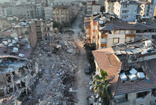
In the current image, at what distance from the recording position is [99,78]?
16156 mm

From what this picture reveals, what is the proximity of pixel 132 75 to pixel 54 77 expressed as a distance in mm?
13866

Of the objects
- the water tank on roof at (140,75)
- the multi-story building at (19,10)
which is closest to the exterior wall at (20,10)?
the multi-story building at (19,10)

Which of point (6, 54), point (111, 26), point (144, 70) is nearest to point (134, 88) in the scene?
point (144, 70)

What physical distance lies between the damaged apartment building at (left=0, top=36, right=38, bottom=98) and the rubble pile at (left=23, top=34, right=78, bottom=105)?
1.43 meters

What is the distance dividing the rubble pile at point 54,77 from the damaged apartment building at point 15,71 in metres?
1.43

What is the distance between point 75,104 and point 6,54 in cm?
1217

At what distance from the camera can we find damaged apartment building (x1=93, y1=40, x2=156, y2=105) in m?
15.3

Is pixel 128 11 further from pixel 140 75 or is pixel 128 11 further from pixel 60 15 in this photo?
pixel 140 75

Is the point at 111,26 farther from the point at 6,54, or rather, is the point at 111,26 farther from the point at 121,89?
the point at 6,54

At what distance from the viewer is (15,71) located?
21875mm

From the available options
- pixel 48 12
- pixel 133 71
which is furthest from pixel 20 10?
pixel 133 71

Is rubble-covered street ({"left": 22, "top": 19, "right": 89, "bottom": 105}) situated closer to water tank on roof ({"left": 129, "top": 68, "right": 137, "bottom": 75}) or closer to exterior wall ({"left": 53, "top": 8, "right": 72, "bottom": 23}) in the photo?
water tank on roof ({"left": 129, "top": 68, "right": 137, "bottom": 75})

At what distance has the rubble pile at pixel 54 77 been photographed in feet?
71.3

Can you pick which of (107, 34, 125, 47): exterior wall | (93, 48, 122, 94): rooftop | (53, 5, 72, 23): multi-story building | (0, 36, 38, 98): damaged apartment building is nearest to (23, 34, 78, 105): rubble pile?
(0, 36, 38, 98): damaged apartment building
